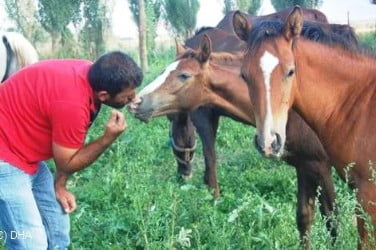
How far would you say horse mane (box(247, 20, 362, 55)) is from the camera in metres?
3.79

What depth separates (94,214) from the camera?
18.6 feet

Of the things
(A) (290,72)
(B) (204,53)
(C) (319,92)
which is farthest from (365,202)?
(B) (204,53)

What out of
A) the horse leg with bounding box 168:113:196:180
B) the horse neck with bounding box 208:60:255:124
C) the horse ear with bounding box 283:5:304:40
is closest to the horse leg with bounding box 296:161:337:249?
the horse neck with bounding box 208:60:255:124

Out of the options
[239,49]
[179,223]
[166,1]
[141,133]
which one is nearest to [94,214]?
[179,223]

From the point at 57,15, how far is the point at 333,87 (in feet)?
47.1

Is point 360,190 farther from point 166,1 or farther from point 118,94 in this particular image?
point 166,1

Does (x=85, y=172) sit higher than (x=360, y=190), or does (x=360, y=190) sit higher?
(x=360, y=190)

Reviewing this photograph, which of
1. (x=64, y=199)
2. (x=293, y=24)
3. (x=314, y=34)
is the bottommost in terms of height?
(x=64, y=199)

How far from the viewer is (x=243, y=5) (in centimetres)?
2822

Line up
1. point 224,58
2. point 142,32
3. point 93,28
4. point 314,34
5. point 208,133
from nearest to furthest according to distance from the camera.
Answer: point 314,34 → point 224,58 → point 208,133 → point 142,32 → point 93,28

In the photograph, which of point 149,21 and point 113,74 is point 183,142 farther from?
point 149,21

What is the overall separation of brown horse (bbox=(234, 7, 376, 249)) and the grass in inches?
12.9

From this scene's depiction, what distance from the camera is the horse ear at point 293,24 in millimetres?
3762

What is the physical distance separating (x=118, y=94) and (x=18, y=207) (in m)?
0.93
